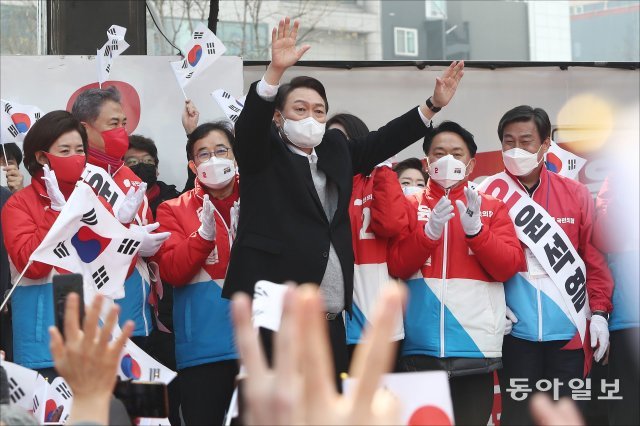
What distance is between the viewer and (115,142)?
5.84 m

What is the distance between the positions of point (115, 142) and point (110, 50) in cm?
120

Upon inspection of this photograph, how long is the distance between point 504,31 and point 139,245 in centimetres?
736

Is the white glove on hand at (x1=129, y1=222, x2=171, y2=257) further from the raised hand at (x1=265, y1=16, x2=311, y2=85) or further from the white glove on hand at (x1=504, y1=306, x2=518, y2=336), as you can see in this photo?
the white glove on hand at (x1=504, y1=306, x2=518, y2=336)

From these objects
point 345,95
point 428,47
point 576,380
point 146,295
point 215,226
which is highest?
point 428,47

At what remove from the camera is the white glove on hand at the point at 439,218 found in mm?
5242

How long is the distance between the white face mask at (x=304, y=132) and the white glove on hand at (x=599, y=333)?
1.89m

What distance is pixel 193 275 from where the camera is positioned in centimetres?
536

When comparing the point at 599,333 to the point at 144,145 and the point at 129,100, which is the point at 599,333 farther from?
the point at 129,100

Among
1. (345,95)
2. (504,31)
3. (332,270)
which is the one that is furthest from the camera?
(504,31)

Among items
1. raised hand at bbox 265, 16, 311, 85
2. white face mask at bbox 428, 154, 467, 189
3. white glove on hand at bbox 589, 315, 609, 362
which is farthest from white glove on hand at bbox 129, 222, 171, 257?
white glove on hand at bbox 589, 315, 609, 362

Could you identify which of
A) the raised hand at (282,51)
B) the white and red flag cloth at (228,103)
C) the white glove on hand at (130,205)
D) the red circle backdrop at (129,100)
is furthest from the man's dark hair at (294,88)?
the red circle backdrop at (129,100)

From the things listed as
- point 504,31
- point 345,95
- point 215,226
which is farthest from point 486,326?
point 504,31

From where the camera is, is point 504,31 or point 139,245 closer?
point 139,245

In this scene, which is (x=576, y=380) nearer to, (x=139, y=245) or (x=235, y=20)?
(x=139, y=245)
